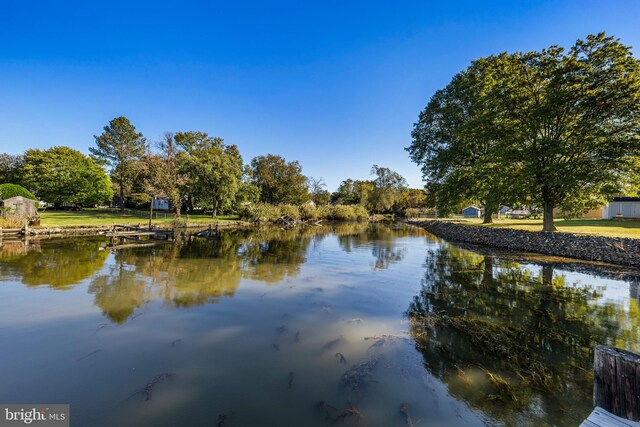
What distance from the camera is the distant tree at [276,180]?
2169 inches

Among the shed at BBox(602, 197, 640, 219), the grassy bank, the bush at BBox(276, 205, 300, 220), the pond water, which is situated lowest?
the pond water

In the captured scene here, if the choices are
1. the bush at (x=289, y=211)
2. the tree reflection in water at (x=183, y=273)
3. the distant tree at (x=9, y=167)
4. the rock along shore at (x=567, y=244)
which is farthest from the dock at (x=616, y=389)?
the distant tree at (x=9, y=167)

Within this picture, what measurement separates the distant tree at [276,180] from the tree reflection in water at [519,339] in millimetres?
45448

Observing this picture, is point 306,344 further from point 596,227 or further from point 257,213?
point 257,213

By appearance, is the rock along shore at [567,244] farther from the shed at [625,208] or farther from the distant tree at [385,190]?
the distant tree at [385,190]

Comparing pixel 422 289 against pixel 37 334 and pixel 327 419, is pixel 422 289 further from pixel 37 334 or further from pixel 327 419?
pixel 37 334

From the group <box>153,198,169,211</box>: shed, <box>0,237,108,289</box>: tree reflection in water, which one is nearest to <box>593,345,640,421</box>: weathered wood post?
<box>0,237,108,289</box>: tree reflection in water

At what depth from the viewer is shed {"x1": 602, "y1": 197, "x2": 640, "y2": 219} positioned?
108 feet

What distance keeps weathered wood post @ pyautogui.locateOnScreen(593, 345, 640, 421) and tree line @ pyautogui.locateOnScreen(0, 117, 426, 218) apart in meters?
36.5

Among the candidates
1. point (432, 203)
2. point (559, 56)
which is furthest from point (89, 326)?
point (432, 203)

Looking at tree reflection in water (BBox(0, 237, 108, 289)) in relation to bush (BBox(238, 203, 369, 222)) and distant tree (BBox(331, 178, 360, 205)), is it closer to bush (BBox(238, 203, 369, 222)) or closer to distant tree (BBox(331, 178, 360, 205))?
bush (BBox(238, 203, 369, 222))

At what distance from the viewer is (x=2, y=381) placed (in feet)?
15.6

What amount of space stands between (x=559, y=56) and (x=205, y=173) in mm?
37664

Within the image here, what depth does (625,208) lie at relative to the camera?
33688 mm
